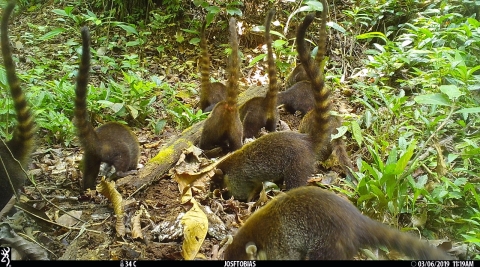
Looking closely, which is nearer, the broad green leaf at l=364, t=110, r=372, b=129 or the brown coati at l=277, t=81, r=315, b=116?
the broad green leaf at l=364, t=110, r=372, b=129

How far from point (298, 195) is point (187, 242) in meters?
0.99

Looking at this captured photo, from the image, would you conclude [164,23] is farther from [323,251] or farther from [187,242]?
[323,251]

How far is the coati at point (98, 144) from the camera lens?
4.15 metres

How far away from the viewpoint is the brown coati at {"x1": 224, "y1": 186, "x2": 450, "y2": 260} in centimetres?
255

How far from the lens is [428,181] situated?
395 cm

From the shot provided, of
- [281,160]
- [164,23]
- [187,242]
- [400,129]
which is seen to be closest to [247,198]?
[281,160]

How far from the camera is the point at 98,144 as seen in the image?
4605 mm

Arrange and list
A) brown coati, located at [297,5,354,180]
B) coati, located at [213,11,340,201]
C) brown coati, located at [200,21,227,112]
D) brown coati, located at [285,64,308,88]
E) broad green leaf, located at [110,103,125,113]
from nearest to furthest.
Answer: brown coati, located at [297,5,354,180], coati, located at [213,11,340,201], broad green leaf, located at [110,103,125,113], brown coati, located at [200,21,227,112], brown coati, located at [285,64,308,88]

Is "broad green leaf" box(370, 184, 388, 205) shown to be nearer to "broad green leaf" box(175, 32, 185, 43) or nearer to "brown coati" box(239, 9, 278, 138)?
"brown coati" box(239, 9, 278, 138)

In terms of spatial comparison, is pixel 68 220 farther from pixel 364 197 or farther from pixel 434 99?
pixel 434 99

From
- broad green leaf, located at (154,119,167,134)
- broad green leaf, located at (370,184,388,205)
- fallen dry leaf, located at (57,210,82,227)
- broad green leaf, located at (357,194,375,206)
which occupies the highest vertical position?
broad green leaf, located at (370,184,388,205)

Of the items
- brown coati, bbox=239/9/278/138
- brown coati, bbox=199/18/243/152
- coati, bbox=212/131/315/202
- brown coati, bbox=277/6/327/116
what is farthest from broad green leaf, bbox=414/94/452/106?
brown coati, bbox=277/6/327/116

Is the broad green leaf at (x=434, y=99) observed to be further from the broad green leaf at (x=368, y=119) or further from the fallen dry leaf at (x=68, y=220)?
the fallen dry leaf at (x=68, y=220)

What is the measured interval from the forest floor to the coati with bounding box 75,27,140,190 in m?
0.34
